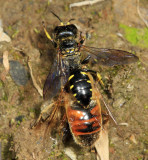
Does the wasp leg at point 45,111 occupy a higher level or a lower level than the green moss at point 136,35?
lower

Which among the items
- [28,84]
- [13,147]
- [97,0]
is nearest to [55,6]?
[97,0]

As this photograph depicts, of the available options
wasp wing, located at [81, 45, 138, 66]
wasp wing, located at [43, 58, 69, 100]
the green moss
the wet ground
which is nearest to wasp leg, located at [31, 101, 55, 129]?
the wet ground

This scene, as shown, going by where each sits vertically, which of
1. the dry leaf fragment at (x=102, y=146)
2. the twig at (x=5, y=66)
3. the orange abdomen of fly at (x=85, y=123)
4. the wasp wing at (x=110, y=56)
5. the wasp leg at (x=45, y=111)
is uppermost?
the wasp wing at (x=110, y=56)

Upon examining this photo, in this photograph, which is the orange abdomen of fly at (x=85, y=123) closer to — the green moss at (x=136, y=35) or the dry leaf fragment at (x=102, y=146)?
the dry leaf fragment at (x=102, y=146)

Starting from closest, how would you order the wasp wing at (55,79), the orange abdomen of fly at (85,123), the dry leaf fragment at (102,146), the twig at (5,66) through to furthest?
the orange abdomen of fly at (85,123)
the wasp wing at (55,79)
the dry leaf fragment at (102,146)
the twig at (5,66)

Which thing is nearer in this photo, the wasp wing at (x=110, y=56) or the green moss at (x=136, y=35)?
the wasp wing at (x=110, y=56)

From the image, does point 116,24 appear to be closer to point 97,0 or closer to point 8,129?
point 97,0

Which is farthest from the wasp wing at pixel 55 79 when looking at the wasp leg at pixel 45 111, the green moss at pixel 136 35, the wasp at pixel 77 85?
the green moss at pixel 136 35
